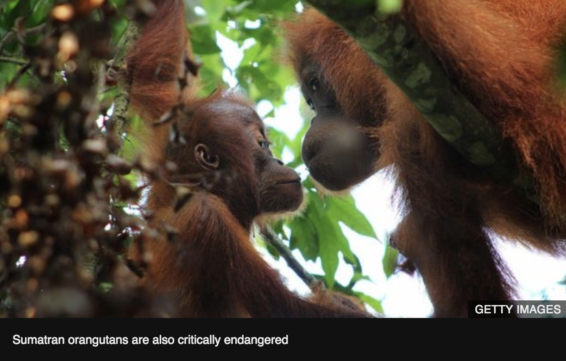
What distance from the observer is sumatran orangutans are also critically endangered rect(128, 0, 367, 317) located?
5.20 meters

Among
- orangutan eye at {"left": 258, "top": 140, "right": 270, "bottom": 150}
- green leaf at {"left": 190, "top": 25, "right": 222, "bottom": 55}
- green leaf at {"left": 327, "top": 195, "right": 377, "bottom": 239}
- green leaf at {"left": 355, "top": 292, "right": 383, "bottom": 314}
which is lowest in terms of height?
green leaf at {"left": 355, "top": 292, "right": 383, "bottom": 314}

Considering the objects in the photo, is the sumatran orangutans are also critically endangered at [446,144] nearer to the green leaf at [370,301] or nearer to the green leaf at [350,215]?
the green leaf at [350,215]

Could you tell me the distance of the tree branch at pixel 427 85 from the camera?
11.3ft

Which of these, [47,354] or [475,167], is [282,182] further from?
[47,354]

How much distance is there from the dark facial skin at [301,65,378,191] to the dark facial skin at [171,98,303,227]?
77 centimetres

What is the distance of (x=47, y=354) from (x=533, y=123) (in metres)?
2.40

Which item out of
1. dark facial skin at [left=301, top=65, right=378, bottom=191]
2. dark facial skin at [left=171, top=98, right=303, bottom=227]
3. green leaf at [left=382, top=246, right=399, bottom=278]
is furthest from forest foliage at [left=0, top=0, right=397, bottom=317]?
green leaf at [left=382, top=246, right=399, bottom=278]

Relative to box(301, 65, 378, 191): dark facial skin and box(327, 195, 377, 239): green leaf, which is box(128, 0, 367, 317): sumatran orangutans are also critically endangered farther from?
box(301, 65, 378, 191): dark facial skin

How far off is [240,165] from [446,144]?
2.31 m

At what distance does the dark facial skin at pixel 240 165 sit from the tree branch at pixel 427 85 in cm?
221

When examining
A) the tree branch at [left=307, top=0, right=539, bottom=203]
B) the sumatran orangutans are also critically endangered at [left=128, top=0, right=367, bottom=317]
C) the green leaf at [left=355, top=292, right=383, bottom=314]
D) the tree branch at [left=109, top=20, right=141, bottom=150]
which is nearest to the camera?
the tree branch at [left=307, top=0, right=539, bottom=203]

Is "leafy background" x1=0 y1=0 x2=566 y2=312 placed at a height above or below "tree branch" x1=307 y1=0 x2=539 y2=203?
below

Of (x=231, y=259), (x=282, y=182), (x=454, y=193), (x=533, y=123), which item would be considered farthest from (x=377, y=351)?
(x=282, y=182)

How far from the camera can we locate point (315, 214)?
6.63 m
